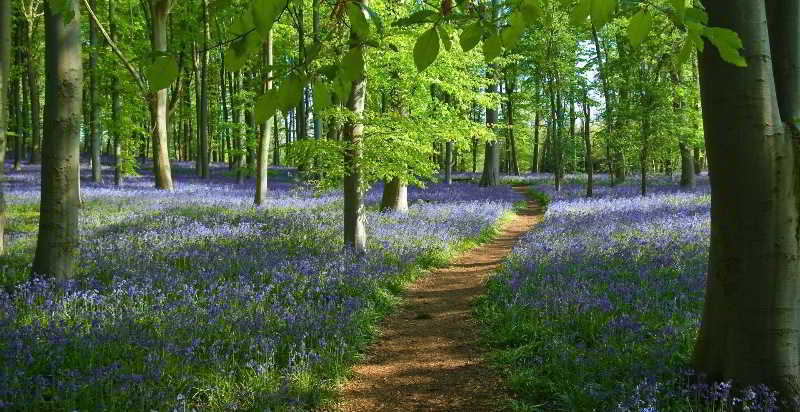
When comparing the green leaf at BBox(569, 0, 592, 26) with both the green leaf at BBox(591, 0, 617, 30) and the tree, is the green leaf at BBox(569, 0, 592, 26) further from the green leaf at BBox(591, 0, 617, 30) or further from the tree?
the tree

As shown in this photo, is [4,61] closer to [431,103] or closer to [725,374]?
[431,103]

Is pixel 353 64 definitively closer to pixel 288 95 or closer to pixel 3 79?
pixel 288 95

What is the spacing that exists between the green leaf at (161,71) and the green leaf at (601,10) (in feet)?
3.81

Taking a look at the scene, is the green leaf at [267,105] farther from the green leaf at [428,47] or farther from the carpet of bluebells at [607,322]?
the carpet of bluebells at [607,322]

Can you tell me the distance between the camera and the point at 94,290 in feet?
20.7

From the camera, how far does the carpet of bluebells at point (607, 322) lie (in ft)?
12.9

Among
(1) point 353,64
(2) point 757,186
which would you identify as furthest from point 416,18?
(2) point 757,186

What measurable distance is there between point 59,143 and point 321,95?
6244 mm

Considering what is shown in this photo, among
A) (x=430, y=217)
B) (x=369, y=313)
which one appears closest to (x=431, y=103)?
(x=430, y=217)

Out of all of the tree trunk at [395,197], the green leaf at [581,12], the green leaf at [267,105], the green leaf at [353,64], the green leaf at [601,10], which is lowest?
the tree trunk at [395,197]

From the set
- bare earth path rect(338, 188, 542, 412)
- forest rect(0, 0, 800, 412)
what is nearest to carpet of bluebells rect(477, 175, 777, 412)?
forest rect(0, 0, 800, 412)

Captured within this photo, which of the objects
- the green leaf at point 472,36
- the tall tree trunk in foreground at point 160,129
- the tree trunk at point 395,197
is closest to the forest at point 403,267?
the green leaf at point 472,36

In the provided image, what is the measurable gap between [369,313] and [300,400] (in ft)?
8.25

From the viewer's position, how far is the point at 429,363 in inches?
224
